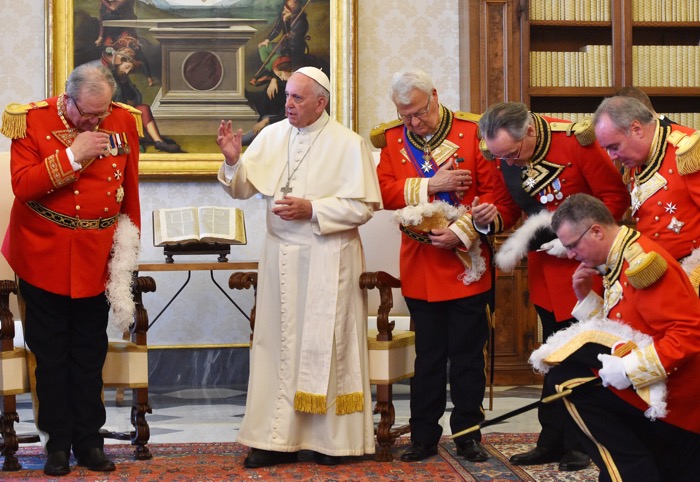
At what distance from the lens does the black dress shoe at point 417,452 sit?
4020mm

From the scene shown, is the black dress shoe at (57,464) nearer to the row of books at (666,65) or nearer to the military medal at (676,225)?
the military medal at (676,225)

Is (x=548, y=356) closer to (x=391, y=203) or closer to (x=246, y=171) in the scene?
(x=391, y=203)

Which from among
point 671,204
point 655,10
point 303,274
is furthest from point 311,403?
point 655,10

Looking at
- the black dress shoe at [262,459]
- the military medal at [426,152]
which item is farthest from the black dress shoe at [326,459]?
the military medal at [426,152]

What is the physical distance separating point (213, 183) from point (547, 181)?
306 centimetres

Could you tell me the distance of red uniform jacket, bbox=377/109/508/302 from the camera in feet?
13.0

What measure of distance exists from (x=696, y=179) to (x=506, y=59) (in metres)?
2.97

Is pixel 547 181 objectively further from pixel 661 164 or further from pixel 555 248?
pixel 661 164

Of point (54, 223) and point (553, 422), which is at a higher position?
point (54, 223)

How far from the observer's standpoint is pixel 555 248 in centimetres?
364

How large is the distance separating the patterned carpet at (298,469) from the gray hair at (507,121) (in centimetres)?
129

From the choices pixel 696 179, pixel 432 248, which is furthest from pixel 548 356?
pixel 432 248

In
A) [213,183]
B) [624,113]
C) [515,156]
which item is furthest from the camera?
[213,183]

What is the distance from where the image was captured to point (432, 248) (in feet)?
13.2
